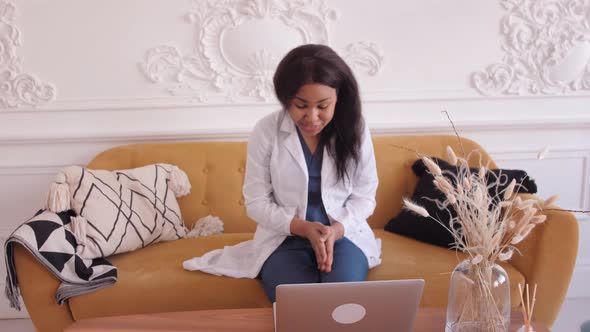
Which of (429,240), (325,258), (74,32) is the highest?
(74,32)

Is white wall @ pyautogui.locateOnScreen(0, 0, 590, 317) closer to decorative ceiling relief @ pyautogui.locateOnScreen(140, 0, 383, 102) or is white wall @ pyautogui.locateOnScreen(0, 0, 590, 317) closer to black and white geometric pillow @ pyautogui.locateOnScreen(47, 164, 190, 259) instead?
decorative ceiling relief @ pyautogui.locateOnScreen(140, 0, 383, 102)

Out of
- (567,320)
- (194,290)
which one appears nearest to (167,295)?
(194,290)

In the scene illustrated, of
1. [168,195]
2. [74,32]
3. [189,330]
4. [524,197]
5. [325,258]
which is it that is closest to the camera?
[189,330]

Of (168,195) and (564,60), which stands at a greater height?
(564,60)

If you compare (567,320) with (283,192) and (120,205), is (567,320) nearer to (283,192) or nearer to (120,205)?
(283,192)

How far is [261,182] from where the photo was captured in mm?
1867

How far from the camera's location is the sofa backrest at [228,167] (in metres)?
2.40

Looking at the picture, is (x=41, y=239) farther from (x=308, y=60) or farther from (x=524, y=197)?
(x=524, y=197)

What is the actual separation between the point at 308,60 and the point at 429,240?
36.4 inches

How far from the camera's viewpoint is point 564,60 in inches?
104

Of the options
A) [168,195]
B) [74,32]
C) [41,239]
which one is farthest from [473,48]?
[41,239]

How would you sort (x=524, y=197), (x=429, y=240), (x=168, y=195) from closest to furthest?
(x=524, y=197)
(x=429, y=240)
(x=168, y=195)

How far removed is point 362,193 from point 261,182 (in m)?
→ 0.36

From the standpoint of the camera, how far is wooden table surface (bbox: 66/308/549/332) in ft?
4.53
